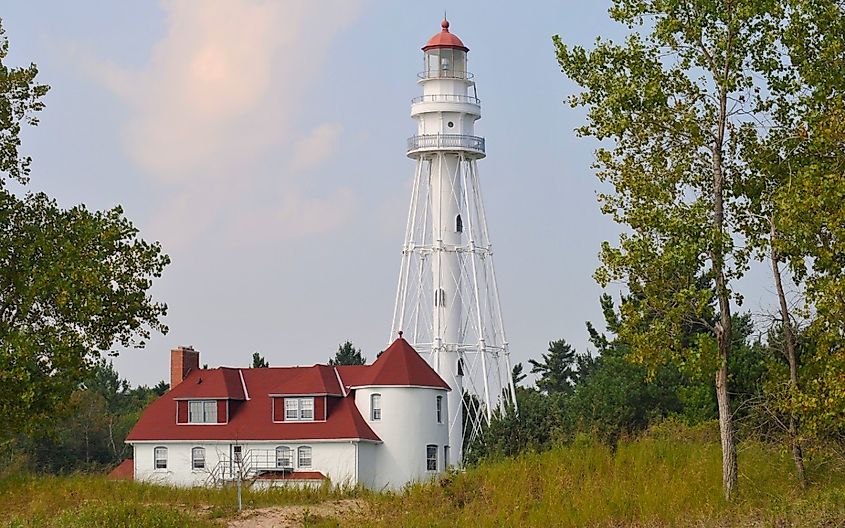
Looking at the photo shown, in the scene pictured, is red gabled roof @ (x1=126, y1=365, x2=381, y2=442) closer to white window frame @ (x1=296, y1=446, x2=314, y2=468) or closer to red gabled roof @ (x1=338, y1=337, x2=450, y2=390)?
white window frame @ (x1=296, y1=446, x2=314, y2=468)

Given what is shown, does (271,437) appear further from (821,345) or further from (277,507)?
(821,345)

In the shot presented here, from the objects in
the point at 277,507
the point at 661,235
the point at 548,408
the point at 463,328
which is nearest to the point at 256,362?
the point at 463,328

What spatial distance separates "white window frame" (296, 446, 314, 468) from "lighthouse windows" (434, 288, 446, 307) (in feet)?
29.0

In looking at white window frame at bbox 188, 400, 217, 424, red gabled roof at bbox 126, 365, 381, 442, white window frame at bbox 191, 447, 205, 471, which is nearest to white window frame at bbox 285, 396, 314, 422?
red gabled roof at bbox 126, 365, 381, 442

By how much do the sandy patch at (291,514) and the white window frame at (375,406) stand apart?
786 inches

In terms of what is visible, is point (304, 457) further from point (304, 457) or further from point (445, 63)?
point (445, 63)

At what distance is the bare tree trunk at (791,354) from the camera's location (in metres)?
27.1

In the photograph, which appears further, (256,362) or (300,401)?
(256,362)

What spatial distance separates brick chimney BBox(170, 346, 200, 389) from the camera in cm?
5800

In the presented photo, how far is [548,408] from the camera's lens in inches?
2016

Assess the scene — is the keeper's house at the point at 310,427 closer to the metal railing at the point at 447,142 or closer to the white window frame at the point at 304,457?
the white window frame at the point at 304,457

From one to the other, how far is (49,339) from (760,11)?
16.1 metres

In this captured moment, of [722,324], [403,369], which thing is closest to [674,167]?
[722,324]

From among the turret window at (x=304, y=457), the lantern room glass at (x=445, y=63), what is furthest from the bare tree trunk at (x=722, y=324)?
the lantern room glass at (x=445, y=63)
